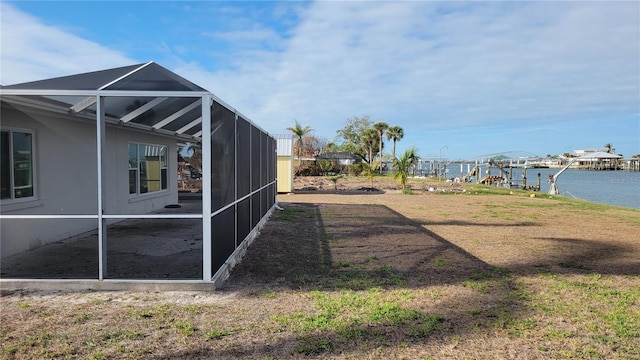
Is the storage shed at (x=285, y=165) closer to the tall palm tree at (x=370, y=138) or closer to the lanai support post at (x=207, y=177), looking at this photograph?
the lanai support post at (x=207, y=177)

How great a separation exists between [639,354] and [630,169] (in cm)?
11271

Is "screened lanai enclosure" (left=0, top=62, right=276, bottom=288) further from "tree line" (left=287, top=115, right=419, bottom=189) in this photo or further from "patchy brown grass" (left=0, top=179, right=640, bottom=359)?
"tree line" (left=287, top=115, right=419, bottom=189)

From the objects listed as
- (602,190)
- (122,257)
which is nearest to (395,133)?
(602,190)

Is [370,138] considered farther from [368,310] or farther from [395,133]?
[368,310]

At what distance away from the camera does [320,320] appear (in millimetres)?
4371

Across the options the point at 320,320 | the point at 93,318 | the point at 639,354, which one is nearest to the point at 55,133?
the point at 93,318

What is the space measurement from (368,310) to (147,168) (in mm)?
9401

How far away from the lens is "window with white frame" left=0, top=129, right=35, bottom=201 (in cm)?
691

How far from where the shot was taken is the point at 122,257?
6863 mm

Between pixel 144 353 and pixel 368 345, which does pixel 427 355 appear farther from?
pixel 144 353

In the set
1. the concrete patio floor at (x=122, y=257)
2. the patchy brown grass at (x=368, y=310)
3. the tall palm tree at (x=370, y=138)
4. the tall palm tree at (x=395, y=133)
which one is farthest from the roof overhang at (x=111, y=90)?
the tall palm tree at (x=395, y=133)

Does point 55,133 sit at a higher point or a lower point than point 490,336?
higher

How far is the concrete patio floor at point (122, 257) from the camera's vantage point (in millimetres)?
5844

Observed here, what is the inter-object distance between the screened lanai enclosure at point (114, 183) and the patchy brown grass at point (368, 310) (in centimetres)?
68
